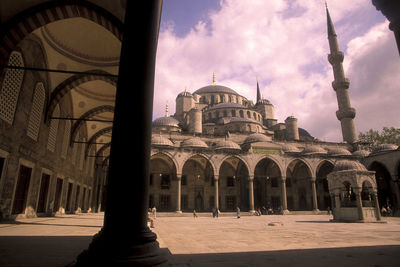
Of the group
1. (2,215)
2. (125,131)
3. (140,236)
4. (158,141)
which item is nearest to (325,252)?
(140,236)

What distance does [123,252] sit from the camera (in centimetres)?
246

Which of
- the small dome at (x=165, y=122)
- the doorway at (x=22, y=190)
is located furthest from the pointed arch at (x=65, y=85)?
the small dome at (x=165, y=122)

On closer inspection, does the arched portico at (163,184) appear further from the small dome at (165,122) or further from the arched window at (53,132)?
the arched window at (53,132)

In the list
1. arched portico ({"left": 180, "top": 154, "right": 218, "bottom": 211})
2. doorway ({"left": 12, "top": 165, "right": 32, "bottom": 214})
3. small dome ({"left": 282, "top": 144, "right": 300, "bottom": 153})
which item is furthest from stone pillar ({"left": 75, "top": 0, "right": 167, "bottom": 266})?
small dome ({"left": 282, "top": 144, "right": 300, "bottom": 153})

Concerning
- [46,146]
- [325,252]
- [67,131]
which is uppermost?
[67,131]

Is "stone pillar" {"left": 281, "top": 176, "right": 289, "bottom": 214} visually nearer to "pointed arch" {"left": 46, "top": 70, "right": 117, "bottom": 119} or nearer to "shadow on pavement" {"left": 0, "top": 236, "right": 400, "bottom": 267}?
"pointed arch" {"left": 46, "top": 70, "right": 117, "bottom": 119}

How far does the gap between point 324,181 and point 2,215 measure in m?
29.6

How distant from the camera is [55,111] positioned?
12.2m

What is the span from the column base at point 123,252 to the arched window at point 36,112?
8666 millimetres

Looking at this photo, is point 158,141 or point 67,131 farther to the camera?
point 158,141

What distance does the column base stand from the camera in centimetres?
241

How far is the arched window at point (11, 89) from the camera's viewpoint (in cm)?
771

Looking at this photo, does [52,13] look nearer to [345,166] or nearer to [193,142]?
[345,166]

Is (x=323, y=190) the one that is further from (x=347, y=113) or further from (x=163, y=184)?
(x=163, y=184)
